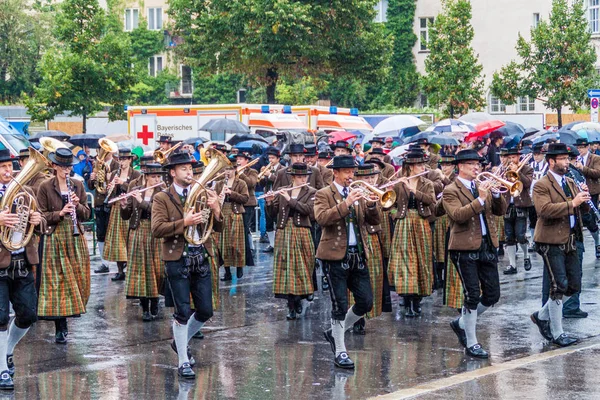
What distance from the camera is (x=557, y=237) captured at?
11.2m

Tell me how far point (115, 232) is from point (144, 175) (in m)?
1.84

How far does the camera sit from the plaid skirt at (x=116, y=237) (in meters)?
15.3

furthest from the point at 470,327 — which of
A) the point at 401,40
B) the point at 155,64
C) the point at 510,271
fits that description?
the point at 155,64

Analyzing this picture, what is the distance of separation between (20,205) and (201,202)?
1.61 metres

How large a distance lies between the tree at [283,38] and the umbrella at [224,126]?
1015cm

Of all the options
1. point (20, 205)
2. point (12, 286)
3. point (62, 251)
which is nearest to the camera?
point (20, 205)

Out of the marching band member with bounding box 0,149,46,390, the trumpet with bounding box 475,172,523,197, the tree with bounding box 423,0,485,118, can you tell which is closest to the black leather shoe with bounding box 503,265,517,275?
the trumpet with bounding box 475,172,523,197

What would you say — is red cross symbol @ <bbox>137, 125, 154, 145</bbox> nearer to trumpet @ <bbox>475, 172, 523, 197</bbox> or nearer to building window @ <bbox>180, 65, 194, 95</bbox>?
trumpet @ <bbox>475, 172, 523, 197</bbox>

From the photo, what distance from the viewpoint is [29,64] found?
53469 millimetres

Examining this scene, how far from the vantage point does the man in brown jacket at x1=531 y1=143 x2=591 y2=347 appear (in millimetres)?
11203

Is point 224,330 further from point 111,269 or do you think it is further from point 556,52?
point 556,52

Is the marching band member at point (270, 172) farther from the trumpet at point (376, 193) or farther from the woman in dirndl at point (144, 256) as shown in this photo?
the trumpet at point (376, 193)

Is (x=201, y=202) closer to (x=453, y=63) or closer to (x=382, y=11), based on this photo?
(x=453, y=63)

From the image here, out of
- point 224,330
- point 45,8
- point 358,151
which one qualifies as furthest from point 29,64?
point 224,330
